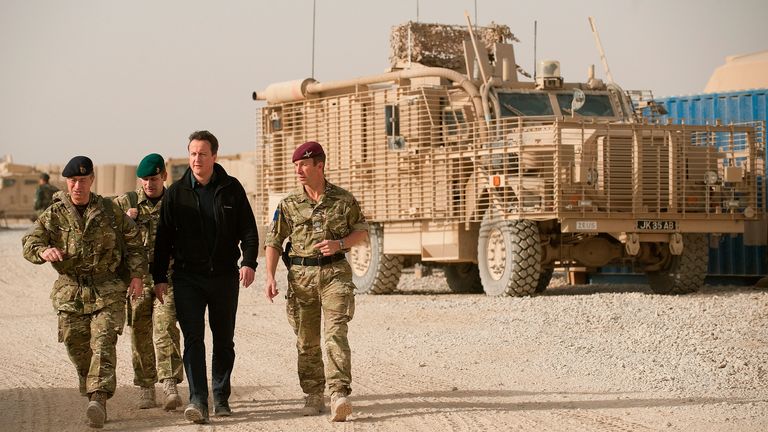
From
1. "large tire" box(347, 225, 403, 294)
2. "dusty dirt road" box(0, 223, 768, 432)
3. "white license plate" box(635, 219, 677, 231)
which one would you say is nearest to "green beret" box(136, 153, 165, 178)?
"dusty dirt road" box(0, 223, 768, 432)

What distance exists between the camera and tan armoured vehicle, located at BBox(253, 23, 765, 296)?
54.3 ft

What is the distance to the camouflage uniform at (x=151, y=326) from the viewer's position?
8680 mm

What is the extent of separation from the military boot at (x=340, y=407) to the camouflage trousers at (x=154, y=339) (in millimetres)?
1198

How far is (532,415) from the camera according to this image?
8.30 metres

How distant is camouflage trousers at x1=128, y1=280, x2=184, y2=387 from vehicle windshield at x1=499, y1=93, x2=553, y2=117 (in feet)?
30.8

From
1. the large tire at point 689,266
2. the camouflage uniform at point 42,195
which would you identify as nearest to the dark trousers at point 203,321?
the large tire at point 689,266

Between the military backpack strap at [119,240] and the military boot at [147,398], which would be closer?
the military backpack strap at [119,240]

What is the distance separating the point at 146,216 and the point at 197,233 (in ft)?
2.75

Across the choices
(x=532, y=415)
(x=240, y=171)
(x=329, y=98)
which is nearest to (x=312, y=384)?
(x=532, y=415)

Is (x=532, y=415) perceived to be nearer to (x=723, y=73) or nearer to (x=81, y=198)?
(x=81, y=198)

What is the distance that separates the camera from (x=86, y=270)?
27.0 ft

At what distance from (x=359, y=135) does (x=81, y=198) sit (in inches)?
444

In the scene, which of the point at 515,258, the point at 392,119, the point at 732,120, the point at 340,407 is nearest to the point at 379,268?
the point at 392,119

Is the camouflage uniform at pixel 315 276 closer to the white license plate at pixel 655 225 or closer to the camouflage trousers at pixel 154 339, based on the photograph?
the camouflage trousers at pixel 154 339
